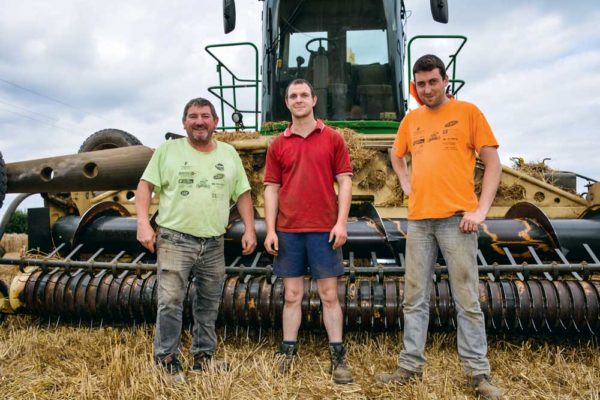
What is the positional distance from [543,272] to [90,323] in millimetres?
3168

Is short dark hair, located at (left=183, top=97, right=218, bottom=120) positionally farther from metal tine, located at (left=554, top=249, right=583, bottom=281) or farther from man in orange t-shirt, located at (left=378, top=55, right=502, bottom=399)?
metal tine, located at (left=554, top=249, right=583, bottom=281)

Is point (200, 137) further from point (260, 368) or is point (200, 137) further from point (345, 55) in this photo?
point (345, 55)

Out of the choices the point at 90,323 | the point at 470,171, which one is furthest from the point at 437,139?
the point at 90,323

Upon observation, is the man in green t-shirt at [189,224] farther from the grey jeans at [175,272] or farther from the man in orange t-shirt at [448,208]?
the man in orange t-shirt at [448,208]

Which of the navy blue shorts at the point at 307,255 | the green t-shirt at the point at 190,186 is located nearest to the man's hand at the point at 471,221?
the navy blue shorts at the point at 307,255

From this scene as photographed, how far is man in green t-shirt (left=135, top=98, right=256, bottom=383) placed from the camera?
2889 millimetres

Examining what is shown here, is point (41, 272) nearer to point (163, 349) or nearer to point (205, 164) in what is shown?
point (163, 349)

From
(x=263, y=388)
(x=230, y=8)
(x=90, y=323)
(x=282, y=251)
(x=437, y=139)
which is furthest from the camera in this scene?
(x=230, y=8)

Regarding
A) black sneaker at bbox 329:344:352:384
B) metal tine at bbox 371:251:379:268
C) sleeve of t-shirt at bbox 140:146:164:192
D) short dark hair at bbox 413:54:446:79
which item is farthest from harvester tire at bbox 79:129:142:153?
short dark hair at bbox 413:54:446:79

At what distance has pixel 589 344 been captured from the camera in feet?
11.1

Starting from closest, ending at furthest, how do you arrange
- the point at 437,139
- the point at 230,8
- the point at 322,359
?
the point at 437,139
the point at 322,359
the point at 230,8

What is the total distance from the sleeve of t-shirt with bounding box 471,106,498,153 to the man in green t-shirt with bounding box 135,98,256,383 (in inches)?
52.8

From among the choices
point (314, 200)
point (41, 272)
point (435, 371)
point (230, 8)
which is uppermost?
point (230, 8)

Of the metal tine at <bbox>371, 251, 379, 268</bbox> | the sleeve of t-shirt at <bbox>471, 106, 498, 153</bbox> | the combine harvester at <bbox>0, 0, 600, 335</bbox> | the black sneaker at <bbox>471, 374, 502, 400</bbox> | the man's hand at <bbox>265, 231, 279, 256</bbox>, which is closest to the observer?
the black sneaker at <bbox>471, 374, 502, 400</bbox>
